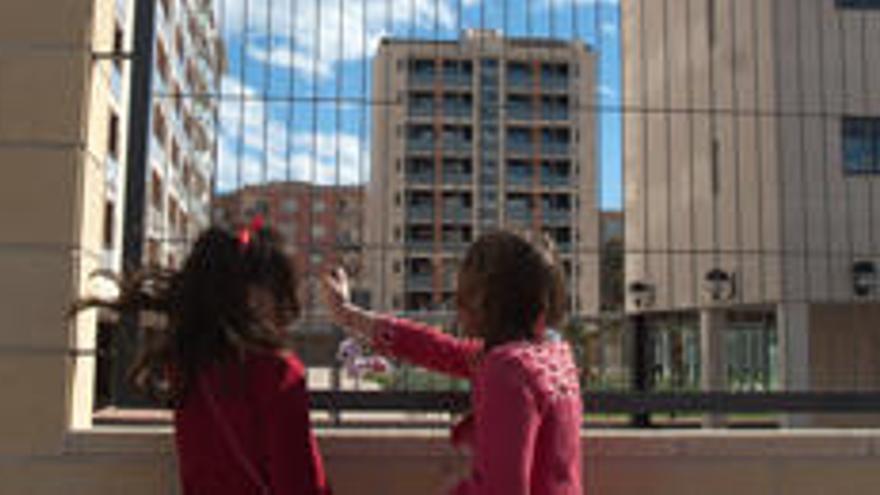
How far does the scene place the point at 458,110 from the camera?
17.2 ft

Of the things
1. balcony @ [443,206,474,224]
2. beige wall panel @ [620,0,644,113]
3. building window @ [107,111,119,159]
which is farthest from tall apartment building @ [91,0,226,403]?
beige wall panel @ [620,0,644,113]

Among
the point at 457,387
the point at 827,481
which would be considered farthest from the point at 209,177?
the point at 827,481

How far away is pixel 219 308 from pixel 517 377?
2.30ft

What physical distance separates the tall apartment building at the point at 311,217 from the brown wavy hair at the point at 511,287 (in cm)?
86

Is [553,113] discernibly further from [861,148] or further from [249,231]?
[861,148]

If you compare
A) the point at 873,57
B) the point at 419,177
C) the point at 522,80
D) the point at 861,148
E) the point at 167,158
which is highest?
the point at 873,57

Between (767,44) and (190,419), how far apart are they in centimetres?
1522

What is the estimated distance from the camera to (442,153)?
4.88m

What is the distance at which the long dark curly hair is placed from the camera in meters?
2.12

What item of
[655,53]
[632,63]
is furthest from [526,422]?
[655,53]

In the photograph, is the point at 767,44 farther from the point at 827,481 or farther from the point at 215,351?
the point at 215,351

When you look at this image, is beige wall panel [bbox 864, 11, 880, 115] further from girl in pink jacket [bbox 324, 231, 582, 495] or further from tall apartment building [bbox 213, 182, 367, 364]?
girl in pink jacket [bbox 324, 231, 582, 495]

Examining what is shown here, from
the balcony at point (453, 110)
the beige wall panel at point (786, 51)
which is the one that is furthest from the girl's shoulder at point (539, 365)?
the beige wall panel at point (786, 51)

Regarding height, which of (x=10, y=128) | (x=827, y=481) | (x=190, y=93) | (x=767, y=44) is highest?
(x=767, y=44)
